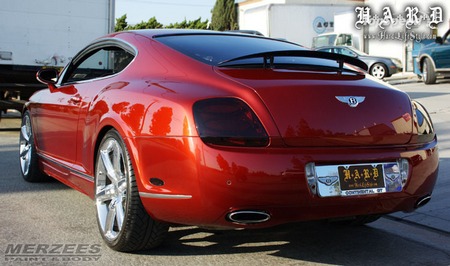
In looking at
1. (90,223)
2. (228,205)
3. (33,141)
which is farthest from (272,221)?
(33,141)

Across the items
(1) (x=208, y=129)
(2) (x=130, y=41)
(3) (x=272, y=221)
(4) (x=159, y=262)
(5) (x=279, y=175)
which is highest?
(2) (x=130, y=41)

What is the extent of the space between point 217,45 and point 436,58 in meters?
14.6

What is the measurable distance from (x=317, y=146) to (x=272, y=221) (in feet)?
1.54

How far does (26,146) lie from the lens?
586 cm

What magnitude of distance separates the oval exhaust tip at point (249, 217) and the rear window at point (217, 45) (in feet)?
3.12

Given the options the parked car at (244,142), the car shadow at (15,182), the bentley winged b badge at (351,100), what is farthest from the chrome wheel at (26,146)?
the bentley winged b badge at (351,100)

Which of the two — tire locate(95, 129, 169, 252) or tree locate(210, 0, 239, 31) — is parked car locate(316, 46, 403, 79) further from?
tree locate(210, 0, 239, 31)

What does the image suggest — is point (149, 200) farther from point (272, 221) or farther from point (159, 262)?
point (272, 221)

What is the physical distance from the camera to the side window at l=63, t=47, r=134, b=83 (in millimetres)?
4246

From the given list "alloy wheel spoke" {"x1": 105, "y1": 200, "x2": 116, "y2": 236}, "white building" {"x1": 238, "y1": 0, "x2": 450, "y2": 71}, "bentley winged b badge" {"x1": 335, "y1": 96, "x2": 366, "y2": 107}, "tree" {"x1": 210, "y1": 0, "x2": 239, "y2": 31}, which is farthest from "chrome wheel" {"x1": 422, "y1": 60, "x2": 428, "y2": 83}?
"tree" {"x1": 210, "y1": 0, "x2": 239, "y2": 31}

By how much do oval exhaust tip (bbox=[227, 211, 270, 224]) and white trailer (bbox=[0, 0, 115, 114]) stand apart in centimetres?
810

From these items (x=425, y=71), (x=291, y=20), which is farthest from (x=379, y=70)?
(x=291, y=20)

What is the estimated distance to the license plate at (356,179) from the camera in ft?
10.4

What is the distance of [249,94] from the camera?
10.5ft
